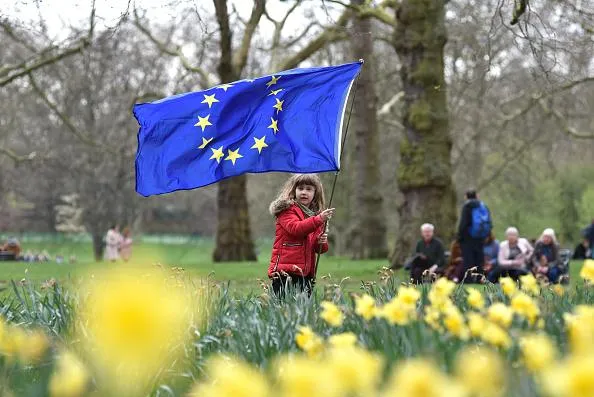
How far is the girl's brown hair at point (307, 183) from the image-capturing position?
8.09m

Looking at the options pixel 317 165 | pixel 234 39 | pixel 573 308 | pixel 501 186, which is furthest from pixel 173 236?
pixel 573 308

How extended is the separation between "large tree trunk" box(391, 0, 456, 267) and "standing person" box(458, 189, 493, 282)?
2780 millimetres

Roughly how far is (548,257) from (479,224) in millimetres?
1451

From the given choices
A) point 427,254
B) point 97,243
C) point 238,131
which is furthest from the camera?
point 97,243

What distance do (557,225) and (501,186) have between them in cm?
236

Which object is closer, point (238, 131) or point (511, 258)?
point (238, 131)

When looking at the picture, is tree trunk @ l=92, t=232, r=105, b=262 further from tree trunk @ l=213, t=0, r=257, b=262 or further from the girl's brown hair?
the girl's brown hair

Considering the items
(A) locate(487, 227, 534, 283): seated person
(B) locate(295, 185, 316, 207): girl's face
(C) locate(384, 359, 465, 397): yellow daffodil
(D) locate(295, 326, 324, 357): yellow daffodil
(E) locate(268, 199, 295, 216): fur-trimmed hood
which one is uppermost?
(B) locate(295, 185, 316, 207): girl's face

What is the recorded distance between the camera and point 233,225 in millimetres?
26203

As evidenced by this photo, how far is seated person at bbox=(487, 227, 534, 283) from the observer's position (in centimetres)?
1578

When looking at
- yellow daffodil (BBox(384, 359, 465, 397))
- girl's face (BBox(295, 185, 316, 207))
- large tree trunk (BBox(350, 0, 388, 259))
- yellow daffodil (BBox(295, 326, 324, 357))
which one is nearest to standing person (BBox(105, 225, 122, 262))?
large tree trunk (BBox(350, 0, 388, 259))

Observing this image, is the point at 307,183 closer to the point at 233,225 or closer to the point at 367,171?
the point at 233,225

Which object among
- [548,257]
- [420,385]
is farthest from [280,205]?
[548,257]

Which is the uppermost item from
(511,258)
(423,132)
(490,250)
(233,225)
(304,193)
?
(423,132)
